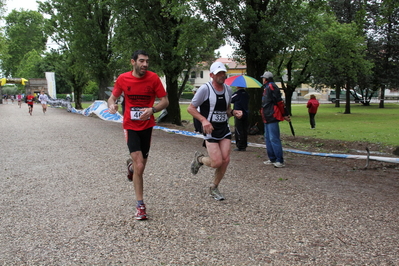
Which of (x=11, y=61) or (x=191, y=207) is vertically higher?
(x=11, y=61)

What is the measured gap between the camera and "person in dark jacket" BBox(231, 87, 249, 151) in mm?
10453

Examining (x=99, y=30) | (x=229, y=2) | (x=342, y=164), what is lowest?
(x=342, y=164)

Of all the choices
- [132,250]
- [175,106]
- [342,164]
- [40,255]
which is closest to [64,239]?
[40,255]

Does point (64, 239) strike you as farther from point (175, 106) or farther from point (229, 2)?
point (175, 106)

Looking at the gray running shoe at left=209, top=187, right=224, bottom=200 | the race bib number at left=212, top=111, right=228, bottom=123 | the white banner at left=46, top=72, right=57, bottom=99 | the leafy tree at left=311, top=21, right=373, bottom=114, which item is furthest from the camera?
the white banner at left=46, top=72, right=57, bottom=99

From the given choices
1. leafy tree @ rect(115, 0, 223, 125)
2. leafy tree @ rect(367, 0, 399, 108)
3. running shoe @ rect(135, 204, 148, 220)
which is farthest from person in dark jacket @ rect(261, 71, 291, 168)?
leafy tree @ rect(367, 0, 399, 108)

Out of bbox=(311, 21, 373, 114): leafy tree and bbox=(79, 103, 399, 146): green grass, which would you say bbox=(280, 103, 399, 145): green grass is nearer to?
bbox=(79, 103, 399, 146): green grass

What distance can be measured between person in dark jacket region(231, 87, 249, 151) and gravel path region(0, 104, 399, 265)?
7.50 ft

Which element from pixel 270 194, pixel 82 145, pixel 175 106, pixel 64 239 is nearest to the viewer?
pixel 64 239

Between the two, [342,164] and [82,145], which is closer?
[342,164]

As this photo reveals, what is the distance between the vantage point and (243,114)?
10445mm

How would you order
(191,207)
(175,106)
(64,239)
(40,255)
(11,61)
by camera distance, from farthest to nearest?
1. (11,61)
2. (175,106)
3. (191,207)
4. (64,239)
5. (40,255)

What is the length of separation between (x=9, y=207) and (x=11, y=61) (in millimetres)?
94993

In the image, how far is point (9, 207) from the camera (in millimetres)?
5309
